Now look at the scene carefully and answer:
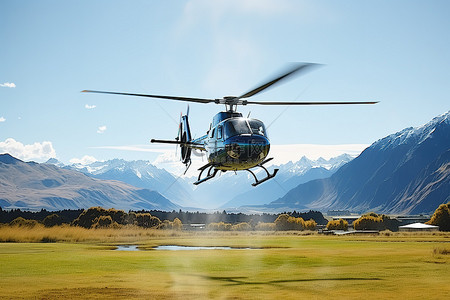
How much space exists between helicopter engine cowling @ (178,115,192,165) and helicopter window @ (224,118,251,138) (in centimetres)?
1483

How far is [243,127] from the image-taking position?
3391 centimetres

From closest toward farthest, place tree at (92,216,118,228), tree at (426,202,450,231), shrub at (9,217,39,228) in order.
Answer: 1. shrub at (9,217,39,228)
2. tree at (92,216,118,228)
3. tree at (426,202,450,231)

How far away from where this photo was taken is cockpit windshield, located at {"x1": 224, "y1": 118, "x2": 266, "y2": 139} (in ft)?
111

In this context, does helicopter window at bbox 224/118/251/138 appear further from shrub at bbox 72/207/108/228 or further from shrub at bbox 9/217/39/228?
shrub at bbox 72/207/108/228

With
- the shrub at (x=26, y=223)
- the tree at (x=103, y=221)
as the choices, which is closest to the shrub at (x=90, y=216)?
the tree at (x=103, y=221)

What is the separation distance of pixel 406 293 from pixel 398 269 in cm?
1179

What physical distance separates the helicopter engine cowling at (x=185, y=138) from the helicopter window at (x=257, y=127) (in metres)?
15.8

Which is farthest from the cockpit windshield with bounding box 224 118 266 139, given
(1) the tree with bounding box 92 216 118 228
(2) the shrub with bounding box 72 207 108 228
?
(2) the shrub with bounding box 72 207 108 228

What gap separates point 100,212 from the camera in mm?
159125

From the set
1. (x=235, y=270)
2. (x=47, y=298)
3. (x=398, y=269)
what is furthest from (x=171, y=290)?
(x=398, y=269)

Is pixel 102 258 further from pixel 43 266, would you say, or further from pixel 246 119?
pixel 246 119

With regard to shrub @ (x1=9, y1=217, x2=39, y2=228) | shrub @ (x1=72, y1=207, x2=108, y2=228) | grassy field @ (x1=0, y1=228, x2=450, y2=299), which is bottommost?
grassy field @ (x1=0, y1=228, x2=450, y2=299)

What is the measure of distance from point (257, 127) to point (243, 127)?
0.96 meters

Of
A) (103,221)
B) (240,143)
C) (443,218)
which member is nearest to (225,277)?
(240,143)
